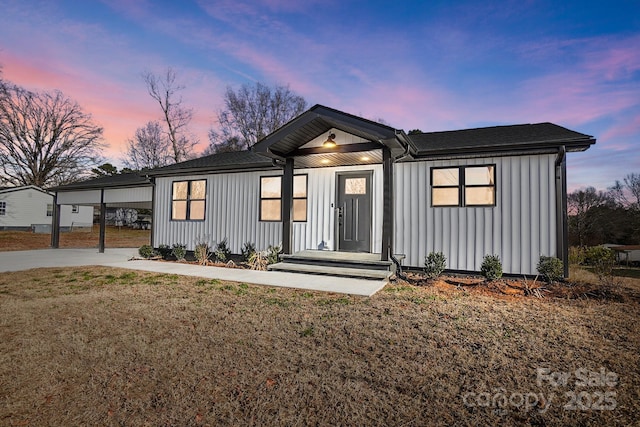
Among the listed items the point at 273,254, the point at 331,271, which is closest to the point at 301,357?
the point at 331,271

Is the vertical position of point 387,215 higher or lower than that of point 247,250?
higher

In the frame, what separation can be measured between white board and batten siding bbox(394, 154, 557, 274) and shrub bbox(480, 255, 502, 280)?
262 millimetres

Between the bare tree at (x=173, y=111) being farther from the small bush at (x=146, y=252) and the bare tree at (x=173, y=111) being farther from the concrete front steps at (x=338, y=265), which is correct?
the concrete front steps at (x=338, y=265)

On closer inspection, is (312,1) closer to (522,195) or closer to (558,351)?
(522,195)

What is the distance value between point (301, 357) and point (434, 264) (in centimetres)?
497

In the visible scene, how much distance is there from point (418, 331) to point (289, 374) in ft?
5.94

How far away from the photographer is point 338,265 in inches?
291

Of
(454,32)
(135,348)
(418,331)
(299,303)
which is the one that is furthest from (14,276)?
(454,32)

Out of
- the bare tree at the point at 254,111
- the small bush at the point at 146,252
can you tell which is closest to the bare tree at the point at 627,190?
the bare tree at the point at 254,111

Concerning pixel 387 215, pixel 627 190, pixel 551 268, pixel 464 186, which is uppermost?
pixel 627 190

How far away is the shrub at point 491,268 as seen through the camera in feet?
22.0

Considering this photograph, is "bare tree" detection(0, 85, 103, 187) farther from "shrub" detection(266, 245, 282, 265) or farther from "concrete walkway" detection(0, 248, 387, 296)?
"shrub" detection(266, 245, 282, 265)

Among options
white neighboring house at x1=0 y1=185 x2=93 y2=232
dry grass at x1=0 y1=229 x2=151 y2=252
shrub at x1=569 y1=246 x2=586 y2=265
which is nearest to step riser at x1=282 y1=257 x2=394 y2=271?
shrub at x1=569 y1=246 x2=586 y2=265

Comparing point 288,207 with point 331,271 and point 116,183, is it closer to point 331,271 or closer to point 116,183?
point 331,271
